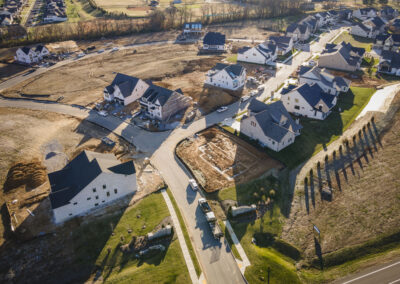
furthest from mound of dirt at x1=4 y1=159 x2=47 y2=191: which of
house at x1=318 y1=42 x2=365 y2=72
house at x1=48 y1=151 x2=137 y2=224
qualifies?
house at x1=318 y1=42 x2=365 y2=72

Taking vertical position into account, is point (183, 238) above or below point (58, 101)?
below

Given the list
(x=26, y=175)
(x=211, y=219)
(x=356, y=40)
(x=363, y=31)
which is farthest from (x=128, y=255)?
(x=363, y=31)

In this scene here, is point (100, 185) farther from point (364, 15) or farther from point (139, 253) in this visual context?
point (364, 15)

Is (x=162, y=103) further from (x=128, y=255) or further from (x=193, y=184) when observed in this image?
(x=128, y=255)

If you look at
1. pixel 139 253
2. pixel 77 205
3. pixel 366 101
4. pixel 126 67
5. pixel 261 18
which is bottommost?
pixel 139 253

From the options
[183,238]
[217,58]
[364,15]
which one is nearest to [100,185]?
[183,238]

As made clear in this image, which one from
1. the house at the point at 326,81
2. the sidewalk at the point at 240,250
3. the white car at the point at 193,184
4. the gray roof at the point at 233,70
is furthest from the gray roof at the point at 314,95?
the sidewalk at the point at 240,250
